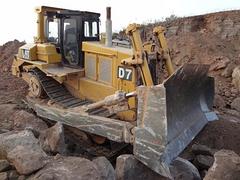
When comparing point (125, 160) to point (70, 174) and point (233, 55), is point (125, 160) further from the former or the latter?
point (233, 55)

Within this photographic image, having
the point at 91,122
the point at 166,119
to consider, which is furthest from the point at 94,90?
the point at 166,119

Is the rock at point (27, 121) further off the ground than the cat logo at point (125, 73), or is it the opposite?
the cat logo at point (125, 73)

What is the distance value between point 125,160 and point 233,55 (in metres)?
8.06

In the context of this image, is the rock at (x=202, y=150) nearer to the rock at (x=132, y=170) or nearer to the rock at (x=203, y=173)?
the rock at (x=203, y=173)

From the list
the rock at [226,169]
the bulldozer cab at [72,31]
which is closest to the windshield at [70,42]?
the bulldozer cab at [72,31]

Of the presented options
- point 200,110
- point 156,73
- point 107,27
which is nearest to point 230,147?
point 200,110

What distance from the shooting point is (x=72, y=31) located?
7.00m

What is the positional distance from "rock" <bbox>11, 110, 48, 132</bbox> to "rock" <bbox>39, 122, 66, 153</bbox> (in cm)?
98

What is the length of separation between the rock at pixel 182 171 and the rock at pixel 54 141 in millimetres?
1710

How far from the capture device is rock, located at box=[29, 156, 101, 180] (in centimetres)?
388

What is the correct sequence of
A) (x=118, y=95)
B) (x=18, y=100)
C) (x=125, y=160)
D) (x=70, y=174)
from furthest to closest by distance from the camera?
(x=18, y=100), (x=118, y=95), (x=125, y=160), (x=70, y=174)

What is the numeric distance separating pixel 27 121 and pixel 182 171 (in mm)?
3075

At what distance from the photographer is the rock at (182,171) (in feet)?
16.8

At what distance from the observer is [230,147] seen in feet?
20.9
